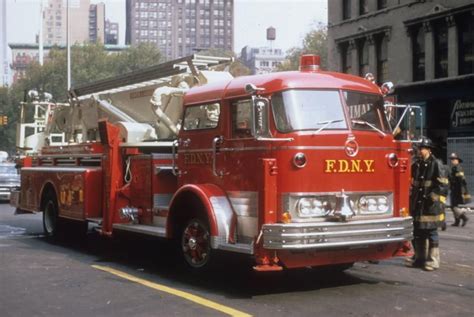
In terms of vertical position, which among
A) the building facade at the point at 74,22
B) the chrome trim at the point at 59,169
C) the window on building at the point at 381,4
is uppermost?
the building facade at the point at 74,22

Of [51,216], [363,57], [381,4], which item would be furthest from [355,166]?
[363,57]

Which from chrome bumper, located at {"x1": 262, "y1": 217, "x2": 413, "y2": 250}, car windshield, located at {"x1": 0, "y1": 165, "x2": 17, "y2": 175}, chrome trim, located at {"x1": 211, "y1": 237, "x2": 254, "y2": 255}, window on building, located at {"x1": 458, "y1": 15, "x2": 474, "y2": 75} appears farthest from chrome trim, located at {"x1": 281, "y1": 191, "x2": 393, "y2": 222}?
window on building, located at {"x1": 458, "y1": 15, "x2": 474, "y2": 75}

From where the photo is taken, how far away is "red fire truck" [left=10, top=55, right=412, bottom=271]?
24.5 ft

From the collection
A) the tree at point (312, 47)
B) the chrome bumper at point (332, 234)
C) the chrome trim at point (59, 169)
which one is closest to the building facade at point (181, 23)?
the tree at point (312, 47)

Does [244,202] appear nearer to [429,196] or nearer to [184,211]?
[184,211]

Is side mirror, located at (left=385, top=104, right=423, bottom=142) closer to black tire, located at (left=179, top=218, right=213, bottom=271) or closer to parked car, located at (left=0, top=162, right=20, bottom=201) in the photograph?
black tire, located at (left=179, top=218, right=213, bottom=271)

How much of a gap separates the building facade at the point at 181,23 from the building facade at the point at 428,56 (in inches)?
5785

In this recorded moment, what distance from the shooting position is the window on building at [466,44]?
2691 cm

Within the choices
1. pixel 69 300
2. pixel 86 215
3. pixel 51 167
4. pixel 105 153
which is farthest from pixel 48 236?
pixel 69 300

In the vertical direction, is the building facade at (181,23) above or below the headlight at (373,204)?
above

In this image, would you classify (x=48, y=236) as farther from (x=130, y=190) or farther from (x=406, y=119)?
(x=406, y=119)

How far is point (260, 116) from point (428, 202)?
330 cm

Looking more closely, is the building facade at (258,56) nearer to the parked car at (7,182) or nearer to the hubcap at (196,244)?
the parked car at (7,182)

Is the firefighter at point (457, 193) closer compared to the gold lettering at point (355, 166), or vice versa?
the gold lettering at point (355, 166)
